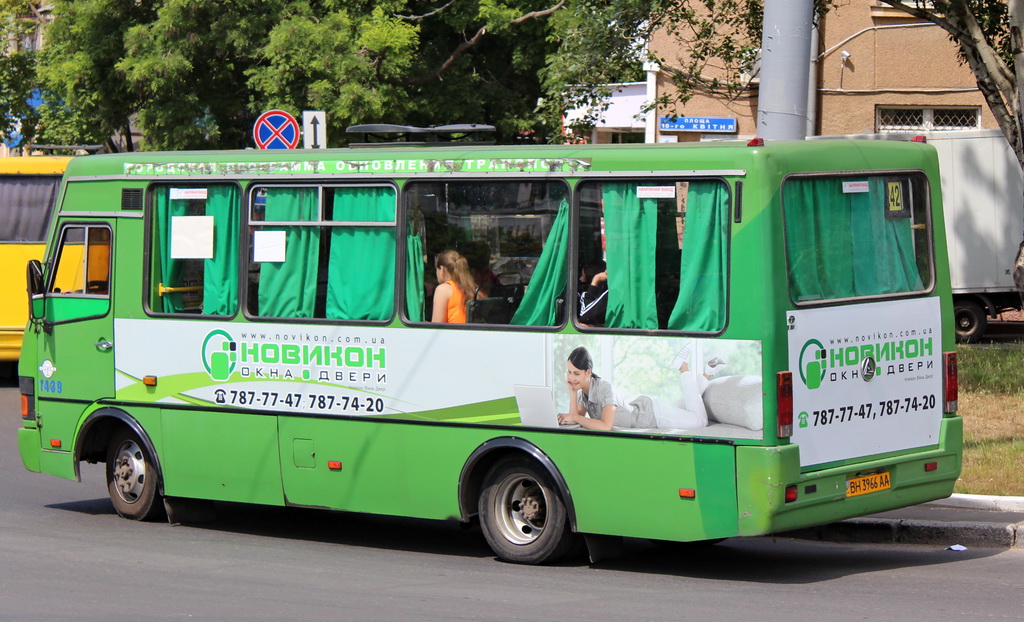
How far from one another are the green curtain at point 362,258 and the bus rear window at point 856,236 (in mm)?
2654

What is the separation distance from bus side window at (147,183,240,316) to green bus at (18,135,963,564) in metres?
0.02

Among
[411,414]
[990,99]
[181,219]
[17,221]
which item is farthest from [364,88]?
[411,414]

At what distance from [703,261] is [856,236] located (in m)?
1.14

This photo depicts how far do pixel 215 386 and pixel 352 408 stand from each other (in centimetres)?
118

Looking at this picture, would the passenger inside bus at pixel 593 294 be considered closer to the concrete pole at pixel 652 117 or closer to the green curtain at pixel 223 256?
the green curtain at pixel 223 256

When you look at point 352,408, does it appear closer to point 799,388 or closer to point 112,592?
point 112,592

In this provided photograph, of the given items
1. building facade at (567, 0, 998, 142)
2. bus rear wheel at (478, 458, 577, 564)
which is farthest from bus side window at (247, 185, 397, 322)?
building facade at (567, 0, 998, 142)

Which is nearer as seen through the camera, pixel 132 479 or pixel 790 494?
pixel 790 494

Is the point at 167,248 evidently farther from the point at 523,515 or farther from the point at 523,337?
the point at 523,515

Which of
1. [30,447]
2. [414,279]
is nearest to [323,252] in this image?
[414,279]

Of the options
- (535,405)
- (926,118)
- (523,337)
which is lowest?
(535,405)

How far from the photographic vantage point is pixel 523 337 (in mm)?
8414

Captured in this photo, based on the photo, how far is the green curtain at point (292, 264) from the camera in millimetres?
9367

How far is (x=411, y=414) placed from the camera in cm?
888
